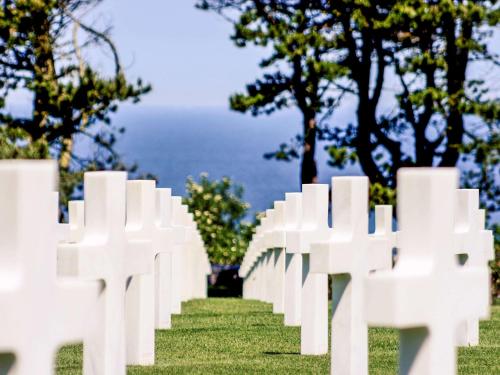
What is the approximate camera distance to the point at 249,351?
345 inches

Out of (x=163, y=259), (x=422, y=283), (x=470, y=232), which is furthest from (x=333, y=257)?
(x=163, y=259)

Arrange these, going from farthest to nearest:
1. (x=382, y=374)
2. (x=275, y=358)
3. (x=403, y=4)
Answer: (x=403, y=4)
(x=275, y=358)
(x=382, y=374)

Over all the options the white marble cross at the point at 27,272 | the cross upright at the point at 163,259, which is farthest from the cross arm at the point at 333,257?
the white marble cross at the point at 27,272

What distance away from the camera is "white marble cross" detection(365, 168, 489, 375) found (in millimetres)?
3699

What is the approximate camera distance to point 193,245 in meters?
19.0

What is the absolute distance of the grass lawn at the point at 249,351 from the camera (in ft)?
24.5

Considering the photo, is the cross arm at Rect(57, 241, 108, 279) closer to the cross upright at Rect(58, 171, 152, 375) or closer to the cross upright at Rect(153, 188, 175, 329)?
the cross upright at Rect(58, 171, 152, 375)

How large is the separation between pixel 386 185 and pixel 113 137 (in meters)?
7.48

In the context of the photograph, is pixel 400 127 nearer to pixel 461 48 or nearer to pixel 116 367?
pixel 461 48

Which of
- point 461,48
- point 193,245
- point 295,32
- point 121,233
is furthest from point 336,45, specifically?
point 121,233

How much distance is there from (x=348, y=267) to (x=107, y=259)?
3.81 feet

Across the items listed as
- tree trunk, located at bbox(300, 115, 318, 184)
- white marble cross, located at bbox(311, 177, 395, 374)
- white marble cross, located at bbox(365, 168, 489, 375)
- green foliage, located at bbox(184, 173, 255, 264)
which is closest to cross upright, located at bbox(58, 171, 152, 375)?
white marble cross, located at bbox(311, 177, 395, 374)

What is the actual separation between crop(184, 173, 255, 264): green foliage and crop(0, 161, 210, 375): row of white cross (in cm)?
1743

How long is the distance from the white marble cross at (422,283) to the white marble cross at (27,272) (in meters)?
0.87
